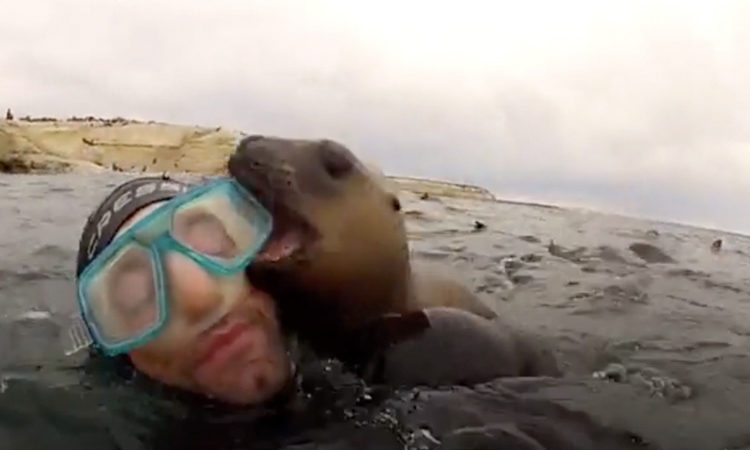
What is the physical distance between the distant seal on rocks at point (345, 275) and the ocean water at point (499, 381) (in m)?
0.15

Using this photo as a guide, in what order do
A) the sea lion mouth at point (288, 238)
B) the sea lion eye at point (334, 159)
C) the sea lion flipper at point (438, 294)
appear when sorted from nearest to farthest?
the sea lion mouth at point (288, 238) < the sea lion eye at point (334, 159) < the sea lion flipper at point (438, 294)

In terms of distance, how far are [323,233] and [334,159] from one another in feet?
1.53

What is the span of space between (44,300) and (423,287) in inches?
102

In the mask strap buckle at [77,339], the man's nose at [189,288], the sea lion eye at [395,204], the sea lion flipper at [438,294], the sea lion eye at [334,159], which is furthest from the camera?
the sea lion flipper at [438,294]

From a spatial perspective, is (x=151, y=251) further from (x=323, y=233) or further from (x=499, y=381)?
(x=499, y=381)

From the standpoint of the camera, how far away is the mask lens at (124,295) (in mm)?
4340

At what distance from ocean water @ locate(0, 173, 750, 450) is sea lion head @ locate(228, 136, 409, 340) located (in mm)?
311

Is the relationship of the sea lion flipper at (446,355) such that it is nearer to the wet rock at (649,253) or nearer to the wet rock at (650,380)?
the wet rock at (650,380)

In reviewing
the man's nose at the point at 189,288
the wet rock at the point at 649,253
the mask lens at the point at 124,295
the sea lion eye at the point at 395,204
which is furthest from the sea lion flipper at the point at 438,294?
the wet rock at the point at 649,253

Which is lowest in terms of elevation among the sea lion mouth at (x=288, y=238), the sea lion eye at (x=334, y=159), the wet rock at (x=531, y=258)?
the wet rock at (x=531, y=258)

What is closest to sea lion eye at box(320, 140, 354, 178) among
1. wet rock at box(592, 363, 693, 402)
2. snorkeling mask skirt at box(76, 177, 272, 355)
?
snorkeling mask skirt at box(76, 177, 272, 355)

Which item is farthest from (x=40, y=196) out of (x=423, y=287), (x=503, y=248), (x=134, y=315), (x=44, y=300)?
(x=134, y=315)

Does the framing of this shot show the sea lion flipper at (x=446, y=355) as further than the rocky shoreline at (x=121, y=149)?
No

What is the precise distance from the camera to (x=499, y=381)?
484 cm
